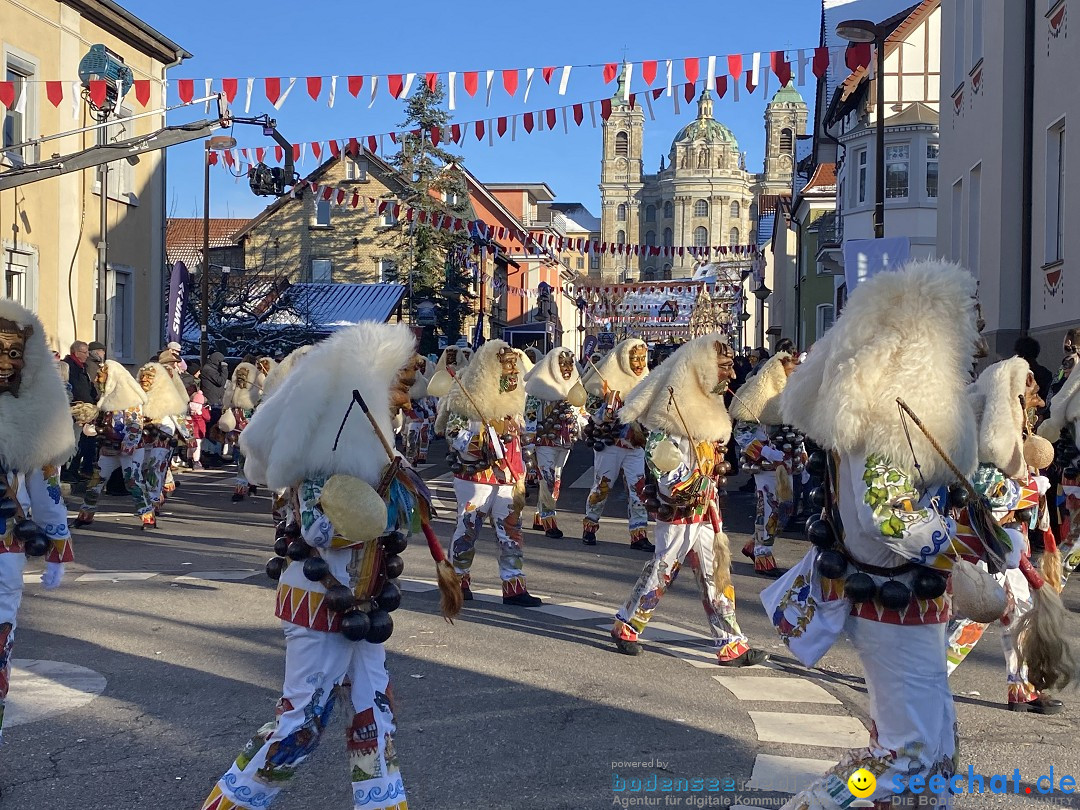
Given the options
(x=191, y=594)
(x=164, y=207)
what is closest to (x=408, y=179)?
(x=164, y=207)

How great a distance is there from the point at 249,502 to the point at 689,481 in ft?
32.2

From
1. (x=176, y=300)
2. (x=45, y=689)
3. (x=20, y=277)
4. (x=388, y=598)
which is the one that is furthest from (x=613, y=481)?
(x=176, y=300)

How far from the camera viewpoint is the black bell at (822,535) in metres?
3.96

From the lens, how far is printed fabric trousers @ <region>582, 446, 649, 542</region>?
12094mm

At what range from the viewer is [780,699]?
6.27 m

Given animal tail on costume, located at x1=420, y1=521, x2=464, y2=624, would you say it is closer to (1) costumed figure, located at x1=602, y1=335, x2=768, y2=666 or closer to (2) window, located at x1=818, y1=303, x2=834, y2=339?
(1) costumed figure, located at x1=602, y1=335, x2=768, y2=666

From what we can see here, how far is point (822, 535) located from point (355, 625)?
161cm

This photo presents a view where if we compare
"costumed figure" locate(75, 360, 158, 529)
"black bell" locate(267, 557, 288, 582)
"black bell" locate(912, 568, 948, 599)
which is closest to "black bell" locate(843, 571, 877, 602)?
"black bell" locate(912, 568, 948, 599)

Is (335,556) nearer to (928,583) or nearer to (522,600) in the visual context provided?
(928,583)

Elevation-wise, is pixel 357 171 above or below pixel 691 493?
above

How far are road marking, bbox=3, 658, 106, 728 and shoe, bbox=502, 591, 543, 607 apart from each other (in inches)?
123

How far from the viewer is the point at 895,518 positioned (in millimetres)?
3623

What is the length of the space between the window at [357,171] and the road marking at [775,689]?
46479mm

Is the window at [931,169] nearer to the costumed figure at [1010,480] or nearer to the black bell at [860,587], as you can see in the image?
the costumed figure at [1010,480]
